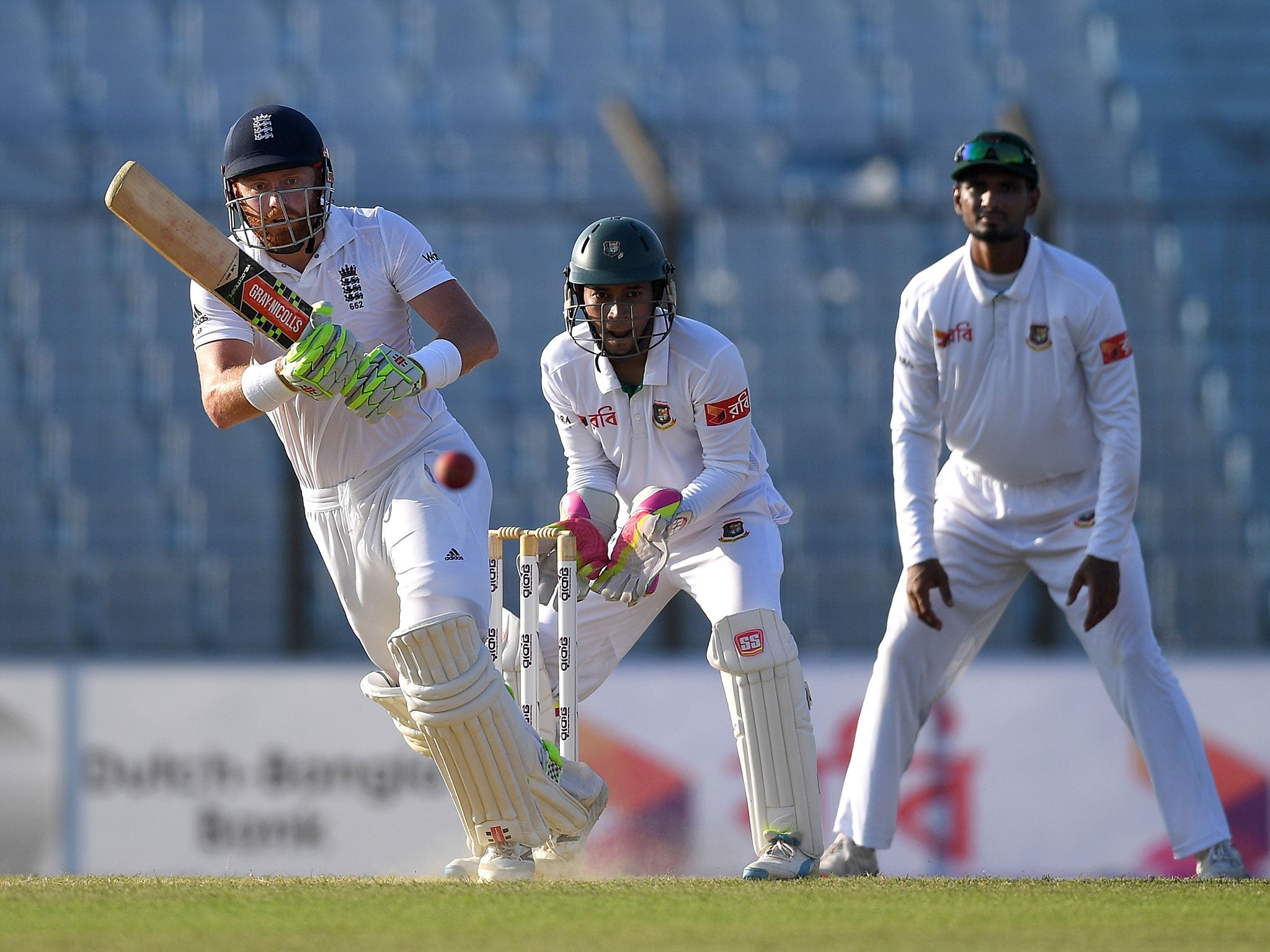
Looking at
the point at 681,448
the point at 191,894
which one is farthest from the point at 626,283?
the point at 191,894

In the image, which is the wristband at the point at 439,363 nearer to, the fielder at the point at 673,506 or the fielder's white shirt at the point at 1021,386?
the fielder at the point at 673,506

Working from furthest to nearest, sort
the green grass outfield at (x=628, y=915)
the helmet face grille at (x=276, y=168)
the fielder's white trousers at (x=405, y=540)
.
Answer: the helmet face grille at (x=276, y=168) → the fielder's white trousers at (x=405, y=540) → the green grass outfield at (x=628, y=915)

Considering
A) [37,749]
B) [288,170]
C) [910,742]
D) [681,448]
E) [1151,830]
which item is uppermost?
[288,170]

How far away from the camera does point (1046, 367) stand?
13.9 ft

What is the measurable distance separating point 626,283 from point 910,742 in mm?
1337

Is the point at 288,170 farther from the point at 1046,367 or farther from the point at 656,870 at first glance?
the point at 656,870

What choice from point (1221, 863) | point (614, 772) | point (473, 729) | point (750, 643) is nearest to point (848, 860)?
point (750, 643)

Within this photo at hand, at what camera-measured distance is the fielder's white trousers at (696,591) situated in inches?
162

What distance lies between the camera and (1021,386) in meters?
4.25

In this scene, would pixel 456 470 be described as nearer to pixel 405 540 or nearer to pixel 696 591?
pixel 405 540

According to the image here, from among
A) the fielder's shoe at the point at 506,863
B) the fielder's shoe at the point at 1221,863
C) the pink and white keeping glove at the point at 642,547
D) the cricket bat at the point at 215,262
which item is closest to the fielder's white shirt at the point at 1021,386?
the pink and white keeping glove at the point at 642,547

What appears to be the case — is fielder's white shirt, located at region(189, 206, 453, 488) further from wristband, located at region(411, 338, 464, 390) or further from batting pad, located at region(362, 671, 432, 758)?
batting pad, located at region(362, 671, 432, 758)

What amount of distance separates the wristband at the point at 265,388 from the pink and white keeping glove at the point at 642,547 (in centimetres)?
87

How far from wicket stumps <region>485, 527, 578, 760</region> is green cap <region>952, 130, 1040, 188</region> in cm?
133
